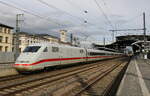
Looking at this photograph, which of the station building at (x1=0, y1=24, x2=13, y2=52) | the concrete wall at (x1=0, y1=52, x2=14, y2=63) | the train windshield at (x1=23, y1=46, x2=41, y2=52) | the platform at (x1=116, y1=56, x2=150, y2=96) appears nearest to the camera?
the platform at (x1=116, y1=56, x2=150, y2=96)

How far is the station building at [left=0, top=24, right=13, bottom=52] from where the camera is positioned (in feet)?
219

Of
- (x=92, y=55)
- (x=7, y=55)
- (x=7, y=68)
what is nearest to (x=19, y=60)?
(x=7, y=68)

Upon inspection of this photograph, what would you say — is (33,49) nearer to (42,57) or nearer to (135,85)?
(42,57)

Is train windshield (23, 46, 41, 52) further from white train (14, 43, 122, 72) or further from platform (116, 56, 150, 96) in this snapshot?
platform (116, 56, 150, 96)

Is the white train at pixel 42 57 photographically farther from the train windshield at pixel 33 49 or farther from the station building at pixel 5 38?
the station building at pixel 5 38

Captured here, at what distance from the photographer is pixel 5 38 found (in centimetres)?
6912

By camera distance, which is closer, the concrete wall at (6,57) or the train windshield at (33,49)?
the train windshield at (33,49)

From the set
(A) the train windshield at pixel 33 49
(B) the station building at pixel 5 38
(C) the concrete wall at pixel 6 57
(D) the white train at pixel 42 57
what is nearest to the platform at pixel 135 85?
(D) the white train at pixel 42 57

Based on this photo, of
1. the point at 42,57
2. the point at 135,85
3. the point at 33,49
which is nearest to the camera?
the point at 135,85

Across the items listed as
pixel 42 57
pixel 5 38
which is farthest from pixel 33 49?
pixel 5 38

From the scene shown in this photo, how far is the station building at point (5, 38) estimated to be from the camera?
219ft

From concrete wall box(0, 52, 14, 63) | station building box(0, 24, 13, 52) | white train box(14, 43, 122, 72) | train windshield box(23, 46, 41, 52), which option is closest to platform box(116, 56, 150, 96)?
white train box(14, 43, 122, 72)

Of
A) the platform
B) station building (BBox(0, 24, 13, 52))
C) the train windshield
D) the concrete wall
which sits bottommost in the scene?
the platform

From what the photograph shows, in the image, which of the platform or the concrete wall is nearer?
the platform
